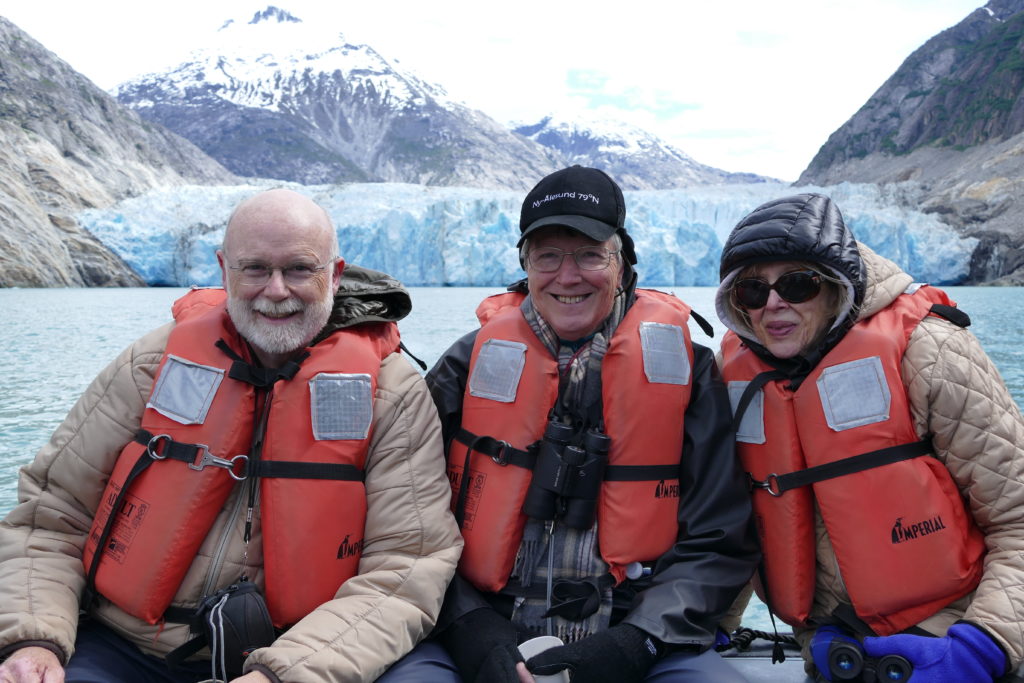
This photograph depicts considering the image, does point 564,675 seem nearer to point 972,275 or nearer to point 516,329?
point 516,329

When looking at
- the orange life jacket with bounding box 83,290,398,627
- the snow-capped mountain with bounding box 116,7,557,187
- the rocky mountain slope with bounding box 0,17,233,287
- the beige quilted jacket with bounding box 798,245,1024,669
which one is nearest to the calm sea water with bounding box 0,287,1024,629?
the beige quilted jacket with bounding box 798,245,1024,669

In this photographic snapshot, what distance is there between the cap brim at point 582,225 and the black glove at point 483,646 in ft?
3.43

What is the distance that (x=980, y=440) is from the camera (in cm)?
175

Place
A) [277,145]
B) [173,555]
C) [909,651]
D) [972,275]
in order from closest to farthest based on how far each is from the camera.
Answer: [909,651]
[173,555]
[972,275]
[277,145]

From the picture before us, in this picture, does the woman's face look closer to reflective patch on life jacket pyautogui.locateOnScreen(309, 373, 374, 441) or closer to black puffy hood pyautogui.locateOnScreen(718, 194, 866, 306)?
black puffy hood pyautogui.locateOnScreen(718, 194, 866, 306)

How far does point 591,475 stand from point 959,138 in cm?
6731

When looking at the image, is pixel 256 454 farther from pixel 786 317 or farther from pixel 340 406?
pixel 786 317

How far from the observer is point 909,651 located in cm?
166

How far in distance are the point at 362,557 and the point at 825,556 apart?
1267 mm

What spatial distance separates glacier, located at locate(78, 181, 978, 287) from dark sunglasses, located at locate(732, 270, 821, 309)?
84.0 feet

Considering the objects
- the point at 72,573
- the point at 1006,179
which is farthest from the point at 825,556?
the point at 1006,179

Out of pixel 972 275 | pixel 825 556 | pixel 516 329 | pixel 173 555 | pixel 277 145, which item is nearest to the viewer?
pixel 173 555

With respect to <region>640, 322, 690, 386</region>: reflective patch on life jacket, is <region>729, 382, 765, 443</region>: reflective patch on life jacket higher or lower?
lower

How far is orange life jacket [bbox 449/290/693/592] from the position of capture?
1976mm
